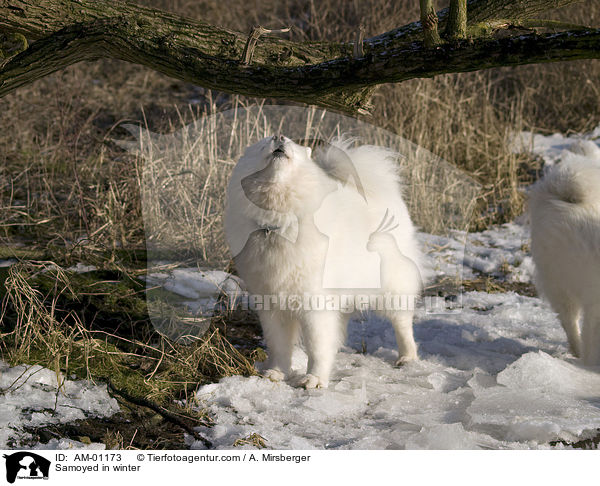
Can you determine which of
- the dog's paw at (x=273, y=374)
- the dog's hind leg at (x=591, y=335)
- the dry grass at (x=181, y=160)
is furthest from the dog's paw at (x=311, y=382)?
the dog's hind leg at (x=591, y=335)

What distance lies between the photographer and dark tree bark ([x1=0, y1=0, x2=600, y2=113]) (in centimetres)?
217

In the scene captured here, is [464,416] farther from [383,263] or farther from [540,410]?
[383,263]

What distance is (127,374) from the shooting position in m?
3.04

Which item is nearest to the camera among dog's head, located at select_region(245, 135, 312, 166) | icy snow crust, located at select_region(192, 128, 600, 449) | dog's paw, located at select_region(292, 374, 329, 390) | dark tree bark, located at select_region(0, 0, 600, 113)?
dark tree bark, located at select_region(0, 0, 600, 113)

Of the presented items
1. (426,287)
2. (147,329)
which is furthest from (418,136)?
(147,329)

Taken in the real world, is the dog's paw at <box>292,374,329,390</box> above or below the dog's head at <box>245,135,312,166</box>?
below

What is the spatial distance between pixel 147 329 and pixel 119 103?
5843 mm

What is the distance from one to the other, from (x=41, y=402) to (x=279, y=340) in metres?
1.20

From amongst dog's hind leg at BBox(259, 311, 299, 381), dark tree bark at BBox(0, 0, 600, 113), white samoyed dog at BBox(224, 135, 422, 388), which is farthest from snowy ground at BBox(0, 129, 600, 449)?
dark tree bark at BBox(0, 0, 600, 113)

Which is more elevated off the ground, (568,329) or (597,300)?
(597,300)

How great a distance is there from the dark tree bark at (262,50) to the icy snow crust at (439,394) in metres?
1.40

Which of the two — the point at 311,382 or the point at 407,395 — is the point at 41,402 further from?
the point at 407,395
